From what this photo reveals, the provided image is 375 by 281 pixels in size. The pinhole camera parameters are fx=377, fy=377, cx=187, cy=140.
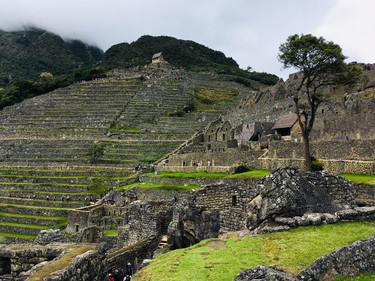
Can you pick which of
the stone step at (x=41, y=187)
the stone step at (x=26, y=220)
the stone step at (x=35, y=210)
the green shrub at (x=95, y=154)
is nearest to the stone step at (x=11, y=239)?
the stone step at (x=26, y=220)

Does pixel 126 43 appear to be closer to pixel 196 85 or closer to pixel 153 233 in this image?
pixel 196 85

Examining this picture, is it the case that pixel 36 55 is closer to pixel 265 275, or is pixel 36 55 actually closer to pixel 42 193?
pixel 42 193

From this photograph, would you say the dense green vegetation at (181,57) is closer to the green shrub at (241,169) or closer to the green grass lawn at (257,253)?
the green shrub at (241,169)

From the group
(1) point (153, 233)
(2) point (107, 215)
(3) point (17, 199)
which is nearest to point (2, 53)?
(3) point (17, 199)

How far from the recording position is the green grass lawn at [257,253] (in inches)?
276

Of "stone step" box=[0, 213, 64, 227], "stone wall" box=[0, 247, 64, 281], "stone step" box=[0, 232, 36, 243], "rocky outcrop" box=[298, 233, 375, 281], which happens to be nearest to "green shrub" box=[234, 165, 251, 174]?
"stone step" box=[0, 213, 64, 227]

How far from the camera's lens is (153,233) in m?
17.6

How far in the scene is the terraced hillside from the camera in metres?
40.4

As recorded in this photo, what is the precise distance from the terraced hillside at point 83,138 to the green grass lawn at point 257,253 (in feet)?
96.7

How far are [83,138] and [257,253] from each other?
53.0 m

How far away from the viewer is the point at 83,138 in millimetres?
57750

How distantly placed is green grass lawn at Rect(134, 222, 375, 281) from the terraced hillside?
29.5 m

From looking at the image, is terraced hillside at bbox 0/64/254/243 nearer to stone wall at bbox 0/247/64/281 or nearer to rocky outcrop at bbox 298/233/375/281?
stone wall at bbox 0/247/64/281

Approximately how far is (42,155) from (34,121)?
14.3 m
